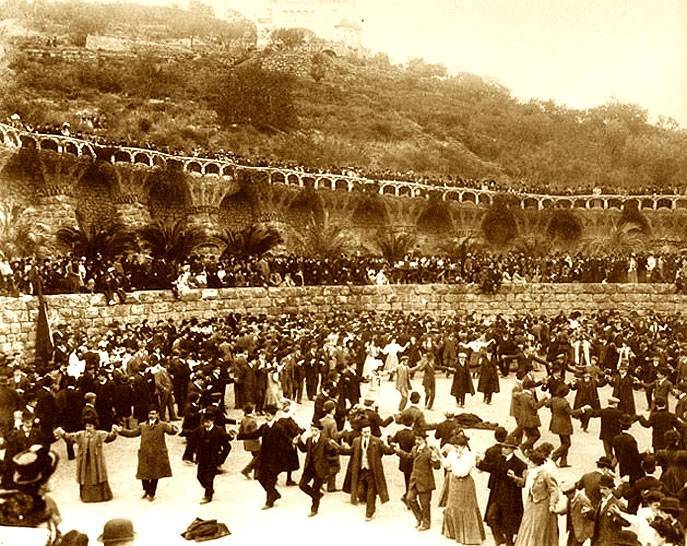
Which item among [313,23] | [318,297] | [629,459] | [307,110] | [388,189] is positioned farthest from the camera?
[313,23]

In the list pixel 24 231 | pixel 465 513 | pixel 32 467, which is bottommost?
pixel 465 513

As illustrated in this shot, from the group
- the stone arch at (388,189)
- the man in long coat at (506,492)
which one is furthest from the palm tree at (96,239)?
the man in long coat at (506,492)

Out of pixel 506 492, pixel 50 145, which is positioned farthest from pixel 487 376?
pixel 50 145

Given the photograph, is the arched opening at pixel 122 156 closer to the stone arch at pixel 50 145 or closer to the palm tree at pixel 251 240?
the stone arch at pixel 50 145

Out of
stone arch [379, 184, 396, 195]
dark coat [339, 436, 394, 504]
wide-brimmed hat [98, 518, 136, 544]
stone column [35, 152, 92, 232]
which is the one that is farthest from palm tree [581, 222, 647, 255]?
wide-brimmed hat [98, 518, 136, 544]

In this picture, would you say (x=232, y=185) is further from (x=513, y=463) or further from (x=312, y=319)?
(x=513, y=463)

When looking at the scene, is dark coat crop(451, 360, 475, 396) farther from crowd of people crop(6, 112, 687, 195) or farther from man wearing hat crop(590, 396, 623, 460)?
crowd of people crop(6, 112, 687, 195)

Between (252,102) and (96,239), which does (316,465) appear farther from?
(252,102)

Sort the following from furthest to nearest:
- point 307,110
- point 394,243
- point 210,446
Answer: point 307,110 → point 394,243 → point 210,446
